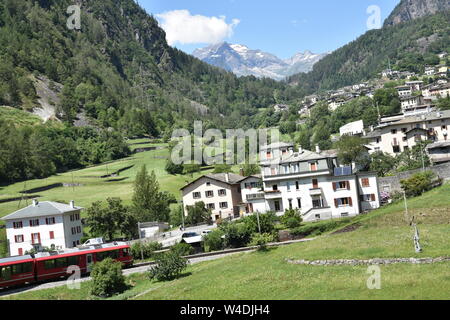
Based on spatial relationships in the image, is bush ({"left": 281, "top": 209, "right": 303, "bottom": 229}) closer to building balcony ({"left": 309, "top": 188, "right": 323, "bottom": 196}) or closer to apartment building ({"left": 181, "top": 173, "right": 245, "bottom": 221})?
building balcony ({"left": 309, "top": 188, "right": 323, "bottom": 196})

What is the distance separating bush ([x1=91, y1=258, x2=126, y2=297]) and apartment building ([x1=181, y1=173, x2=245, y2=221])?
1491 inches

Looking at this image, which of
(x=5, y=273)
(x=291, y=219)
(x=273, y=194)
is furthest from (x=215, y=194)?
(x=5, y=273)

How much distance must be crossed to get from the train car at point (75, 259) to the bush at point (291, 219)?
678 inches

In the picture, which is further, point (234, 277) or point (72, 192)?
point (72, 192)

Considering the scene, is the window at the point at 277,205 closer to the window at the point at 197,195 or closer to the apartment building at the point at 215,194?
the apartment building at the point at 215,194

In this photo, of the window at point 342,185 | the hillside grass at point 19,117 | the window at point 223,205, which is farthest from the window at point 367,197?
the hillside grass at point 19,117

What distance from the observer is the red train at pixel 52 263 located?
38281mm

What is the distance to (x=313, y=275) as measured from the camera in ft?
88.0

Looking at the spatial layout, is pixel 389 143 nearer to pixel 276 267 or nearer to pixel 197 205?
pixel 197 205

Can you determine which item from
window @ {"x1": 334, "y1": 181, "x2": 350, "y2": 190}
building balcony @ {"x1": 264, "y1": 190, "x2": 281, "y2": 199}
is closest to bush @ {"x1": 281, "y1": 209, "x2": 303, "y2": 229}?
building balcony @ {"x1": 264, "y1": 190, "x2": 281, "y2": 199}

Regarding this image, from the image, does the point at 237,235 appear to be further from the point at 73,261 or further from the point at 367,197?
the point at 367,197

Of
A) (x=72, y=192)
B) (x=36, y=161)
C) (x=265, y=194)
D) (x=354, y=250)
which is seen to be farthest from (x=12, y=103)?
(x=354, y=250)

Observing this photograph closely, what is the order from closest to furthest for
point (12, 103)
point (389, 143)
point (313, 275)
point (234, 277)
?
point (313, 275)
point (234, 277)
point (389, 143)
point (12, 103)
